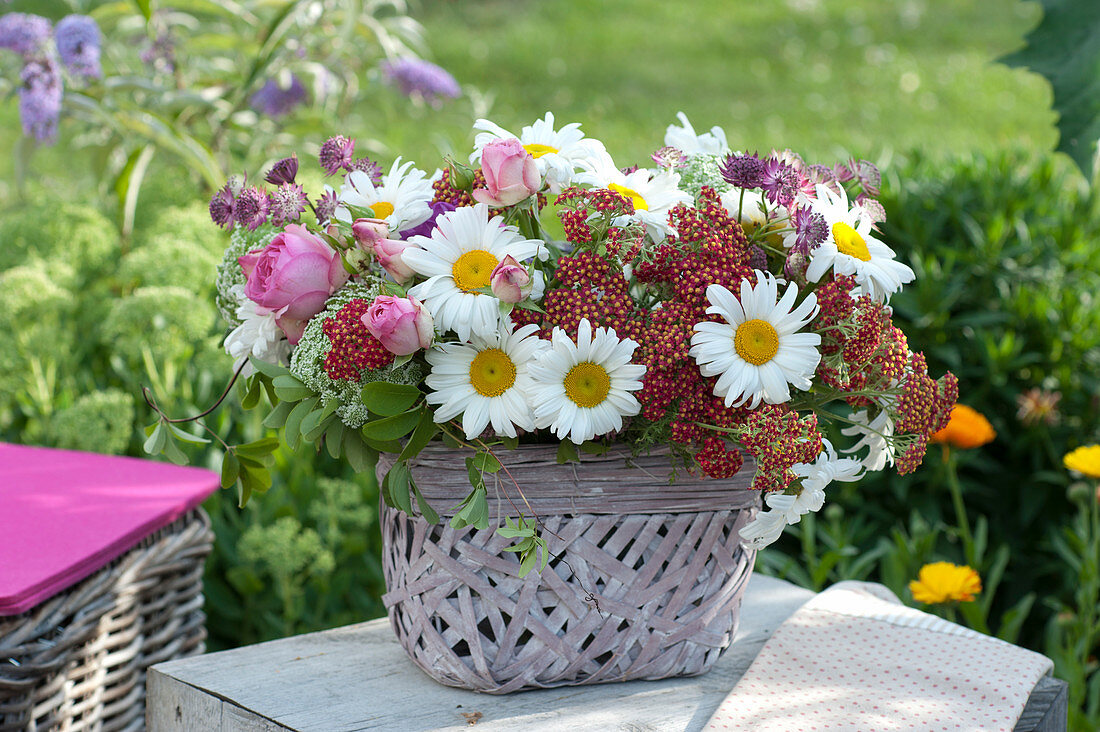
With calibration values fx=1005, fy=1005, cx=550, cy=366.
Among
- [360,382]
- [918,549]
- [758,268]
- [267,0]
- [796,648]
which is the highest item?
[267,0]

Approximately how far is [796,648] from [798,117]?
569cm

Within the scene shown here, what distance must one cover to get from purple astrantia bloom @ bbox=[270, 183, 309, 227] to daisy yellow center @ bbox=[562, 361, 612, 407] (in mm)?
351

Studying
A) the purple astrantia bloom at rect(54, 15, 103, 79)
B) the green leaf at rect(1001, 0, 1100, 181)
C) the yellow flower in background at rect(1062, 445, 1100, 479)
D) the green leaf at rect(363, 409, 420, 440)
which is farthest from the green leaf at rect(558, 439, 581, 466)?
the purple astrantia bloom at rect(54, 15, 103, 79)

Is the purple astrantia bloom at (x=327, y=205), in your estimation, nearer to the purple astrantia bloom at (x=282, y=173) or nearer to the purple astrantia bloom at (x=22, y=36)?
the purple astrantia bloom at (x=282, y=173)

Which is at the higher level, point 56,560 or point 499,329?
point 499,329

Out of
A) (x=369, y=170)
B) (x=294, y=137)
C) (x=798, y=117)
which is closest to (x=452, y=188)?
(x=369, y=170)

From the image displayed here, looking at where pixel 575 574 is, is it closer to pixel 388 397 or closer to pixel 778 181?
pixel 388 397

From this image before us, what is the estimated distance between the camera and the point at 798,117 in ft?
21.1

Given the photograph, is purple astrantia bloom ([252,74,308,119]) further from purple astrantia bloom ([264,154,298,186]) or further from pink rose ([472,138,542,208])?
pink rose ([472,138,542,208])

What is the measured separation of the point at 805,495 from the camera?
963 mm

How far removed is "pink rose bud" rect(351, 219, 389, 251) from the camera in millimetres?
968

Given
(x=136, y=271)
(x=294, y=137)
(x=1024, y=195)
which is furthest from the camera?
(x=294, y=137)

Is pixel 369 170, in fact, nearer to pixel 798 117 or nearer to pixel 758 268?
pixel 758 268

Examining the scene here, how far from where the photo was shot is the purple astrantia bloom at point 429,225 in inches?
40.0
